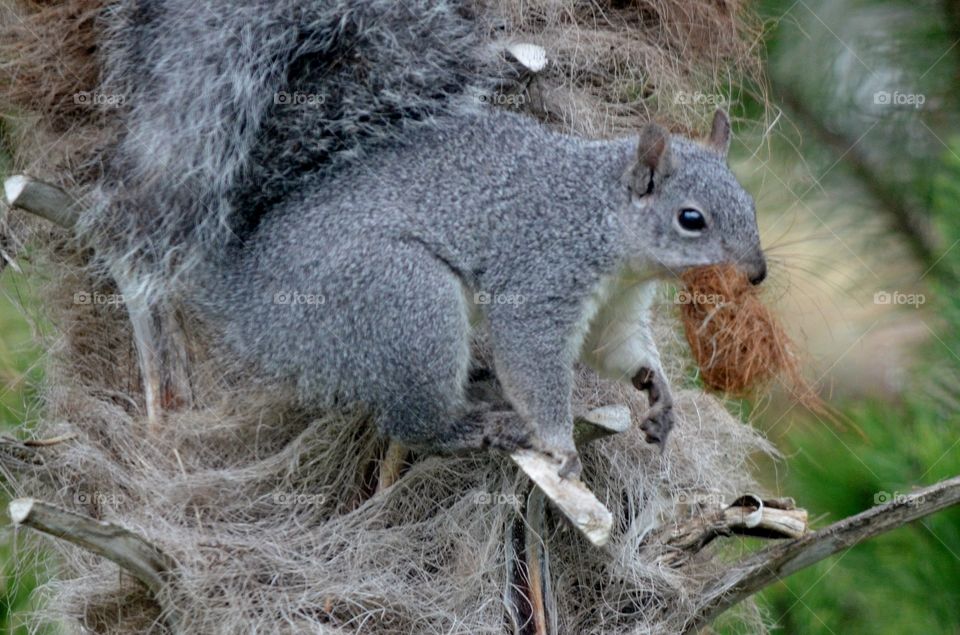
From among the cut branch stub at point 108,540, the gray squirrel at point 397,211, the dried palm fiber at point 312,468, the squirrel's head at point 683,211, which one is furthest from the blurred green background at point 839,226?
the cut branch stub at point 108,540

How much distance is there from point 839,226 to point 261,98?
1.48m

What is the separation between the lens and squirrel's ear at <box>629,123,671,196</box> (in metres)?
2.21

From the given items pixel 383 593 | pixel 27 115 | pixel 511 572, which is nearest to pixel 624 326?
pixel 511 572

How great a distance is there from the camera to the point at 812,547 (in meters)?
2.10

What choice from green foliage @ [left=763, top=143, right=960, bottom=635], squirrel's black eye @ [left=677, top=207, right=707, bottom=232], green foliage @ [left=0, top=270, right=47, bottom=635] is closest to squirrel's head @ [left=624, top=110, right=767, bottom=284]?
squirrel's black eye @ [left=677, top=207, right=707, bottom=232]

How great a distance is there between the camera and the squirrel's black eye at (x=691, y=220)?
7.34 ft

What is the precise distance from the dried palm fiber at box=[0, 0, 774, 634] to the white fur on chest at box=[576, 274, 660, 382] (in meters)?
0.11

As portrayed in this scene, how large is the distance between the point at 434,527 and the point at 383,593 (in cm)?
20

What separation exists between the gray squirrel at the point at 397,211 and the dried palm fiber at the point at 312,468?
176mm

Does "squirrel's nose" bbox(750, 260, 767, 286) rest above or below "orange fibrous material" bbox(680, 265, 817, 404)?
above

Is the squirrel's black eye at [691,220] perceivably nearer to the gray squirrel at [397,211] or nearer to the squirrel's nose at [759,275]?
the gray squirrel at [397,211]

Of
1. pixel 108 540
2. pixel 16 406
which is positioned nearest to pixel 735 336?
pixel 108 540

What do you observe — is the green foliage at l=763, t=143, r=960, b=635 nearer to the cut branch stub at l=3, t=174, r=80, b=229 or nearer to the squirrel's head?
the squirrel's head

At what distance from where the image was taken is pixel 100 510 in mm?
2379
